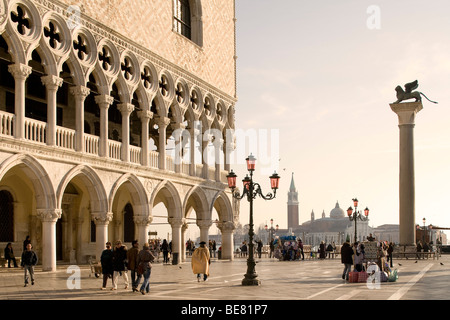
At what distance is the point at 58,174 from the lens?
65.2 feet

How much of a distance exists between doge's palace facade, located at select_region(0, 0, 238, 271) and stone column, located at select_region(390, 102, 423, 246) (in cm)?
919

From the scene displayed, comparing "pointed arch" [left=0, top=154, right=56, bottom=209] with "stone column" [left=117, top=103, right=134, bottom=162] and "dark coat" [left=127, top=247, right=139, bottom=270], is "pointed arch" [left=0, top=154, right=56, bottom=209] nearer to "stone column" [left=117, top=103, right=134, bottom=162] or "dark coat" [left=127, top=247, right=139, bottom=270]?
"stone column" [left=117, top=103, right=134, bottom=162]

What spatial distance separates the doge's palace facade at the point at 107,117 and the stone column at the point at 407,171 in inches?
362

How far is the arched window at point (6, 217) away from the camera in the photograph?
22.4 m

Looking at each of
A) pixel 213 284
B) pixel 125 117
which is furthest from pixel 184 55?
pixel 213 284

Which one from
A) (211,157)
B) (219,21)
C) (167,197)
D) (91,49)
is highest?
(219,21)

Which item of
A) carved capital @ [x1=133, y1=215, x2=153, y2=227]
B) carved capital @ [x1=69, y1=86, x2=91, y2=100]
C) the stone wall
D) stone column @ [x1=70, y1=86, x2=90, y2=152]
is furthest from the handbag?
carved capital @ [x1=133, y1=215, x2=153, y2=227]

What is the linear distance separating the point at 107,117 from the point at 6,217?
497 centimetres

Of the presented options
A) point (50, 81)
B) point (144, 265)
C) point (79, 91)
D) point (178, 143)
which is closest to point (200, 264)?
point (144, 265)

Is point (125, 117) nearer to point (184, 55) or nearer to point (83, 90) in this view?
point (83, 90)

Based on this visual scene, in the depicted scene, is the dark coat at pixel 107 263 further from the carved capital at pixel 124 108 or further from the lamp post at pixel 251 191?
the carved capital at pixel 124 108

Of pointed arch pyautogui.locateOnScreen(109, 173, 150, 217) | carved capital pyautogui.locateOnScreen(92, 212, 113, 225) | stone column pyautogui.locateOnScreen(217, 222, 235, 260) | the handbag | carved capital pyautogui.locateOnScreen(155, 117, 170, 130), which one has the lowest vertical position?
stone column pyautogui.locateOnScreen(217, 222, 235, 260)

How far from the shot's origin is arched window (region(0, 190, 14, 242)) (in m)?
22.4
